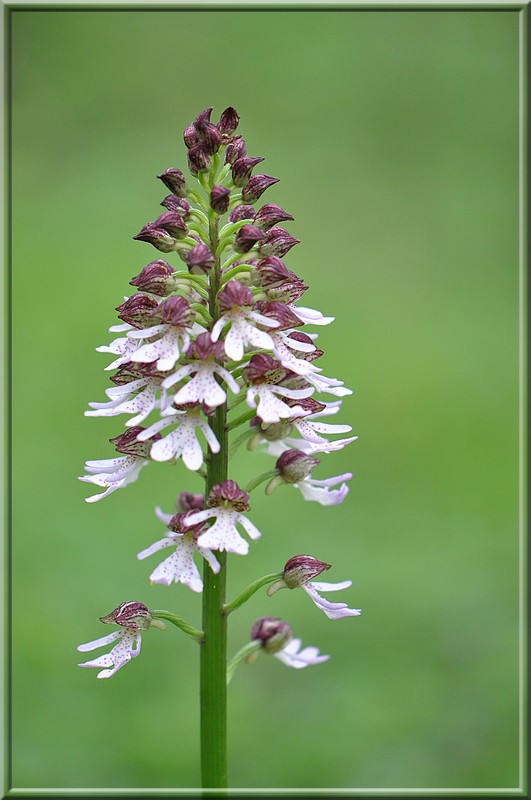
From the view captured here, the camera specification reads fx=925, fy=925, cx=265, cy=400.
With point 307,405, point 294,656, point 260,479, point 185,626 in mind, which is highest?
point 307,405

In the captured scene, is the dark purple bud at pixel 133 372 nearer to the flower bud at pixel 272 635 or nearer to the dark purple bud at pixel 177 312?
the dark purple bud at pixel 177 312

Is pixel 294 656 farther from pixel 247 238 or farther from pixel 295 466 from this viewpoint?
pixel 247 238

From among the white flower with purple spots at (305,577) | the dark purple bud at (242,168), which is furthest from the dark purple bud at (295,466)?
the dark purple bud at (242,168)

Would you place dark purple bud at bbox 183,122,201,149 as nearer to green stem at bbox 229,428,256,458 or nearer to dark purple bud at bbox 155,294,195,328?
dark purple bud at bbox 155,294,195,328

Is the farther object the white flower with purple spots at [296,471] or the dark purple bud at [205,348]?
the white flower with purple spots at [296,471]

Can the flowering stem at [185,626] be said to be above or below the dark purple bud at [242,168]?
below

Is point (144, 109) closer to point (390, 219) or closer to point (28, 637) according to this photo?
point (390, 219)

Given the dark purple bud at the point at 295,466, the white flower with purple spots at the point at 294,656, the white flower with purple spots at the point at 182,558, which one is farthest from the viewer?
the white flower with purple spots at the point at 294,656

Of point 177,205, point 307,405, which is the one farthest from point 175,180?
point 307,405
